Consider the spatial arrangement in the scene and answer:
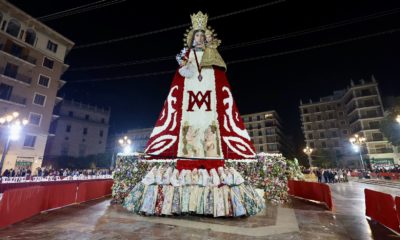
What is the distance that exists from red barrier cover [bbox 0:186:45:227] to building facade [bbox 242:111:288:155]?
72.1 m

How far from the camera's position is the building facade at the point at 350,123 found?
5247 cm

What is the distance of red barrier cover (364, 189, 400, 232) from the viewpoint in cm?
643

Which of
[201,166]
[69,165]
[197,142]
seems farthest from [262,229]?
[69,165]

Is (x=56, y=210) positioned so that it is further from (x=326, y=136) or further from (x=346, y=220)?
(x=326, y=136)

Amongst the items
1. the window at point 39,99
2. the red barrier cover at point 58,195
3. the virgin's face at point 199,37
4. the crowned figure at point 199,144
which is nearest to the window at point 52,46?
the window at point 39,99

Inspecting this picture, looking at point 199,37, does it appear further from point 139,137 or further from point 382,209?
point 139,137

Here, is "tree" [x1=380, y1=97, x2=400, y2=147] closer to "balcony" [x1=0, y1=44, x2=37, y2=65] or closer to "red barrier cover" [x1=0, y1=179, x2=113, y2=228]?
"red barrier cover" [x1=0, y1=179, x2=113, y2=228]

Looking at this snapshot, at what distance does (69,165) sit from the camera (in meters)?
43.0

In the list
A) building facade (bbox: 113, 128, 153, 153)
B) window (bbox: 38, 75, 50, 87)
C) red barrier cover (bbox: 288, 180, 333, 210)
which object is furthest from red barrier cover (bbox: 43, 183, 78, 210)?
building facade (bbox: 113, 128, 153, 153)

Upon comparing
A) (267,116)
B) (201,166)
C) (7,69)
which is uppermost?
(267,116)

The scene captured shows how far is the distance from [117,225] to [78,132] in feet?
159

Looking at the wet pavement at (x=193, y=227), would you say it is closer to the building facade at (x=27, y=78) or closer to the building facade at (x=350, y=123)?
the building facade at (x=27, y=78)

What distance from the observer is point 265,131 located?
75.9 metres

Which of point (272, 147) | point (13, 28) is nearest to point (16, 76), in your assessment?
point (13, 28)
